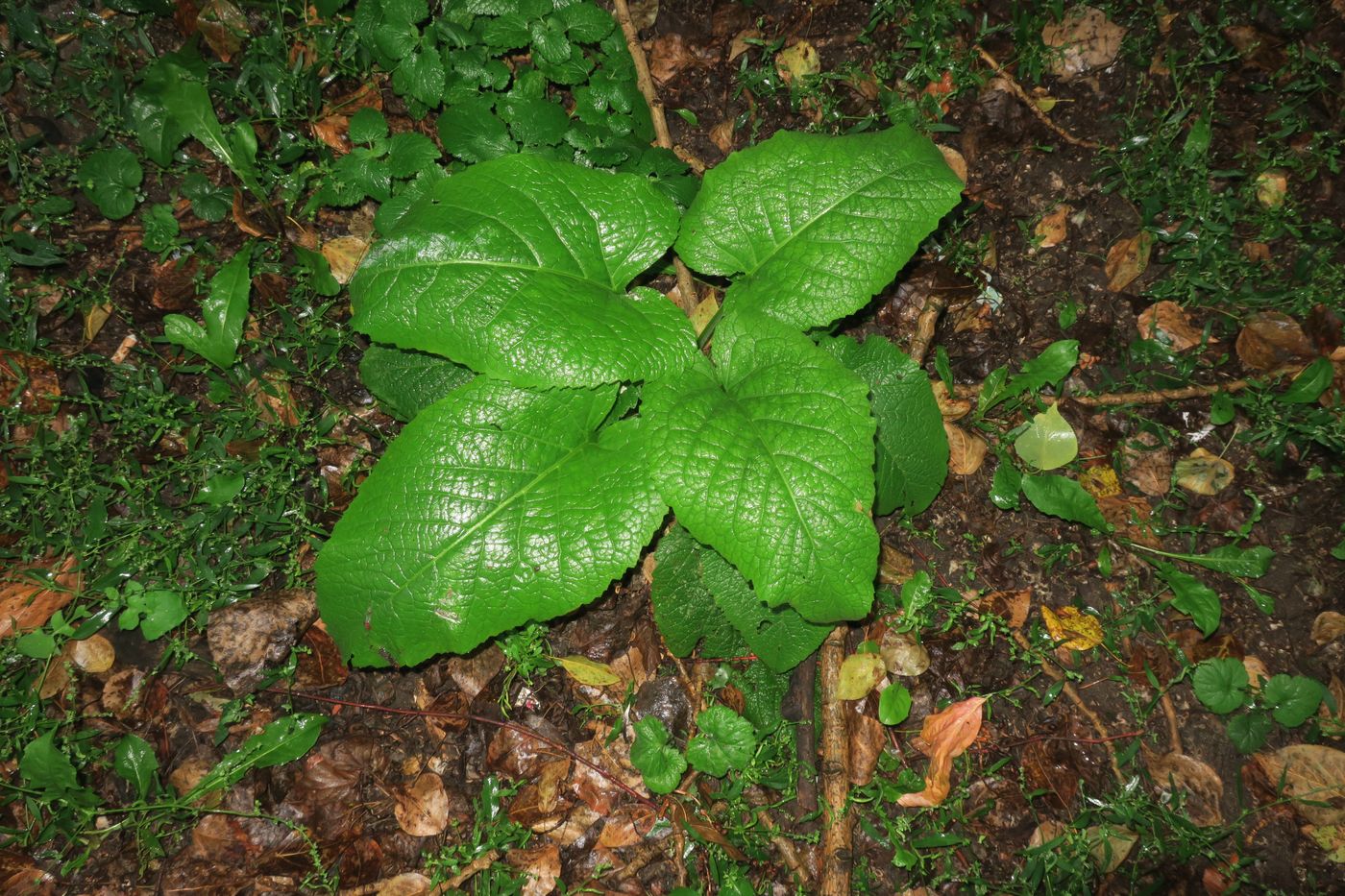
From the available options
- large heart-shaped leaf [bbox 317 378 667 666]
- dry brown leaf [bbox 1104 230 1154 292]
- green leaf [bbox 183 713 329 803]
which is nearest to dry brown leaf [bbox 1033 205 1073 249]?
dry brown leaf [bbox 1104 230 1154 292]

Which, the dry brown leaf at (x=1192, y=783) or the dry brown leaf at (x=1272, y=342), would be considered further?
the dry brown leaf at (x=1272, y=342)

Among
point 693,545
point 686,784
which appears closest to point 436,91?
point 693,545

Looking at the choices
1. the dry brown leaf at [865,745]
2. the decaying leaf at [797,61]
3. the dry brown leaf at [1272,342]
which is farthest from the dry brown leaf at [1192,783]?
the decaying leaf at [797,61]

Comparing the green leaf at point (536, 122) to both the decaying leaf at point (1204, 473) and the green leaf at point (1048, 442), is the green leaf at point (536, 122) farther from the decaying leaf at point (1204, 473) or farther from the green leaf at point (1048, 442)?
the decaying leaf at point (1204, 473)

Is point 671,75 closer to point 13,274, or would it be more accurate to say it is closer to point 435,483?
point 435,483

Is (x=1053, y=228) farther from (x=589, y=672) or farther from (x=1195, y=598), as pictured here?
(x=589, y=672)

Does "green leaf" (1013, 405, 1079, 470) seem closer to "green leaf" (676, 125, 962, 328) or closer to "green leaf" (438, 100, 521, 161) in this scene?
"green leaf" (676, 125, 962, 328)
